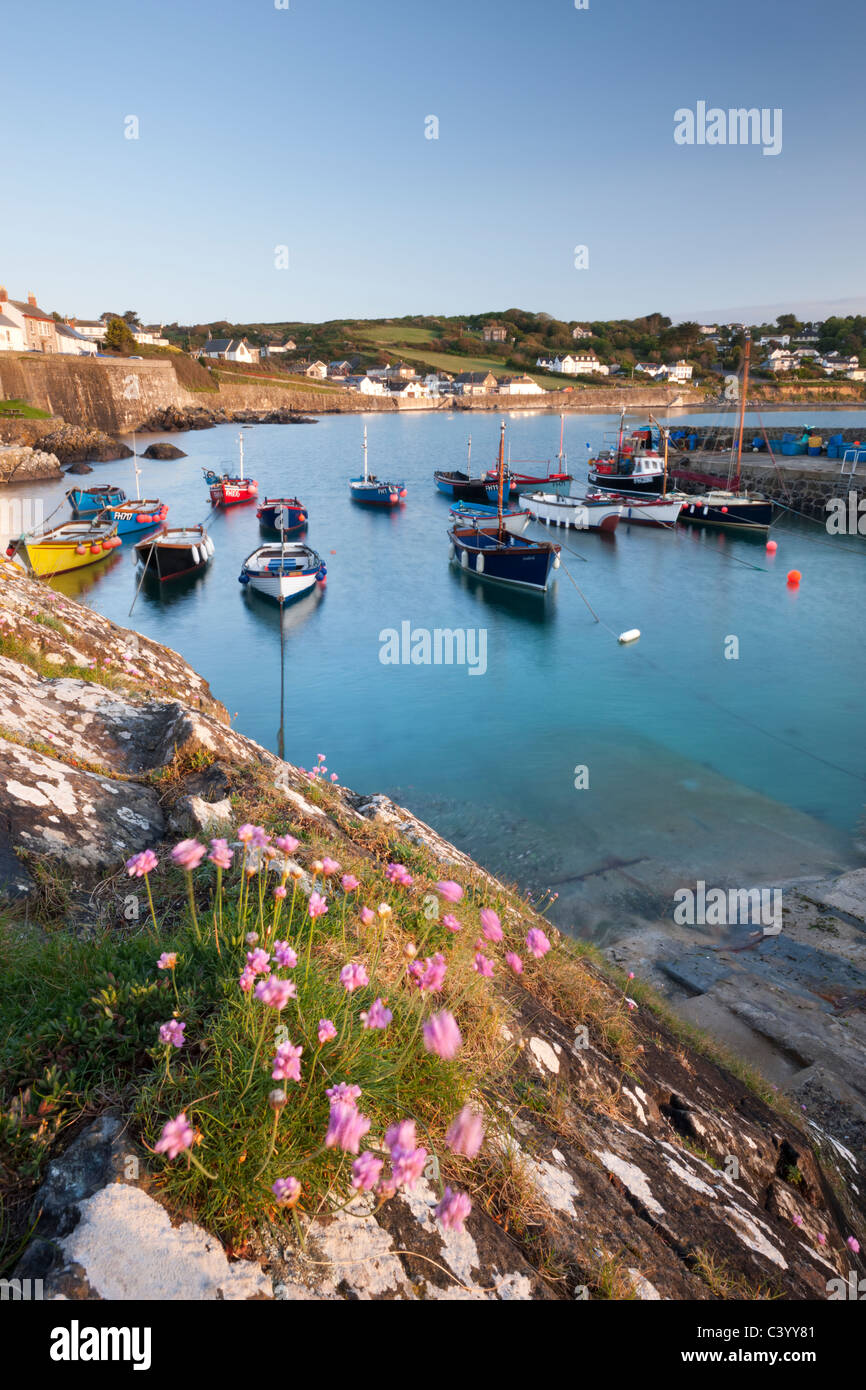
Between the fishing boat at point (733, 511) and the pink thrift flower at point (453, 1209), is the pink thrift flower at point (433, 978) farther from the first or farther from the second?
the fishing boat at point (733, 511)

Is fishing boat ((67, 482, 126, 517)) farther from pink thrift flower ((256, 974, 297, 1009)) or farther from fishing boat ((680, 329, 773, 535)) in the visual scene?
pink thrift flower ((256, 974, 297, 1009))

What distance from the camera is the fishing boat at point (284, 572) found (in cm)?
2728

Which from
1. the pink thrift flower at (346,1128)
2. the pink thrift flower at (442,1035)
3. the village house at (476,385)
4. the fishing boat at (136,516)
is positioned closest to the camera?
the pink thrift flower at (346,1128)

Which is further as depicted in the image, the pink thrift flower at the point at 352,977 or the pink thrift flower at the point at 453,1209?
the pink thrift flower at the point at 352,977

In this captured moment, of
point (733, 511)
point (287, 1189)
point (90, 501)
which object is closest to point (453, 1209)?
point (287, 1189)

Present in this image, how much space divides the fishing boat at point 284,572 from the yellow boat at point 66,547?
7.29 metres

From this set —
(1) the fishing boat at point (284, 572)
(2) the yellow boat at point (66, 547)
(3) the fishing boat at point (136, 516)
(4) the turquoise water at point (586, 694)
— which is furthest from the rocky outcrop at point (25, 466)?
(1) the fishing boat at point (284, 572)

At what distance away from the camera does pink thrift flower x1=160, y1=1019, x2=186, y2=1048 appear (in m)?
1.75

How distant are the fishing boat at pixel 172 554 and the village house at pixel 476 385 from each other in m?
130

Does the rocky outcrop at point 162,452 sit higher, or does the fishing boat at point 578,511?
the rocky outcrop at point 162,452

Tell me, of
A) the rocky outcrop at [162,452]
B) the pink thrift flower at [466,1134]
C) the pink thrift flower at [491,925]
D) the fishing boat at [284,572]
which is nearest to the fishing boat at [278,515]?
the fishing boat at [284,572]

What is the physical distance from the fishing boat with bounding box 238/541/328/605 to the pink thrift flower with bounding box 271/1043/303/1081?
85.2 feet

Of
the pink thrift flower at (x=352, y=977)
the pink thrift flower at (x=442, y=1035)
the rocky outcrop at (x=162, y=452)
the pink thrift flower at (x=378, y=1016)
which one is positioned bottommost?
the pink thrift flower at (x=442, y=1035)

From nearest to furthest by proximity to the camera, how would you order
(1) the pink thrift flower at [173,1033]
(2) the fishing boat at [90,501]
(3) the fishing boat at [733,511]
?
(1) the pink thrift flower at [173,1033] → (2) the fishing boat at [90,501] → (3) the fishing boat at [733,511]
